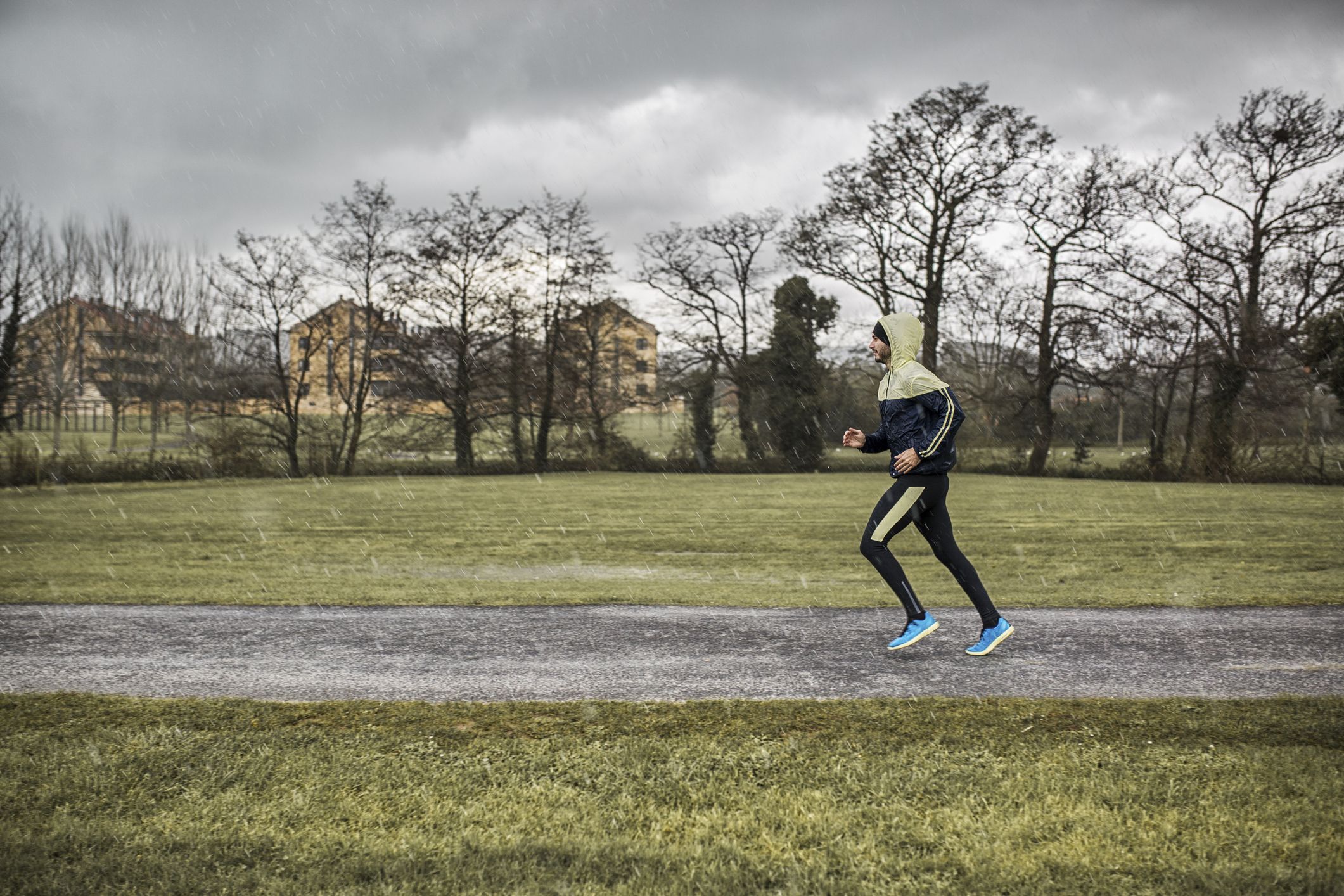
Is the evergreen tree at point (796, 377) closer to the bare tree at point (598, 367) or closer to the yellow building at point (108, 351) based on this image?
the bare tree at point (598, 367)

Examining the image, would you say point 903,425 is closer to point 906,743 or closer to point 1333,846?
point 906,743

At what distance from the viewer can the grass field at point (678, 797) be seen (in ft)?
9.38

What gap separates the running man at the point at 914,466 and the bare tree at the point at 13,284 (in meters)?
28.4

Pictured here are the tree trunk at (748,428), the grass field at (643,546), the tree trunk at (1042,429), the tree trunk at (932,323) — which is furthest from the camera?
the tree trunk at (748,428)

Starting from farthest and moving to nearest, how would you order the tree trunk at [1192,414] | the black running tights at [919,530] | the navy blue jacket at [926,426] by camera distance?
1. the tree trunk at [1192,414]
2. the black running tights at [919,530]
3. the navy blue jacket at [926,426]

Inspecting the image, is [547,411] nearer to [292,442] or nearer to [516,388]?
[516,388]

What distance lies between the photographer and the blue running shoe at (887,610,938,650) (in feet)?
18.4

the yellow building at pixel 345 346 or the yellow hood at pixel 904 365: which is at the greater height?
the yellow building at pixel 345 346

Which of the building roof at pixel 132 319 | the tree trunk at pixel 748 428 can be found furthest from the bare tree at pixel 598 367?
the building roof at pixel 132 319

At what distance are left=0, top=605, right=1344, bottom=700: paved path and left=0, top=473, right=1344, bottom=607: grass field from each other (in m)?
0.68

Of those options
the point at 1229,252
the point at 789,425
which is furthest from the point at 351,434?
the point at 1229,252

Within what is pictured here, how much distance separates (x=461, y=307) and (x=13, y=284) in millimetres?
14666

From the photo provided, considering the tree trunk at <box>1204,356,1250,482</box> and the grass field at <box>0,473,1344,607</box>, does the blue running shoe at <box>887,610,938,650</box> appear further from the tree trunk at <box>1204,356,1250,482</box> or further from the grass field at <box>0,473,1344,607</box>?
the tree trunk at <box>1204,356,1250,482</box>

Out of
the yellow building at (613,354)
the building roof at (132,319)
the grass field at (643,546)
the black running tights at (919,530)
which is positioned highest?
the building roof at (132,319)
